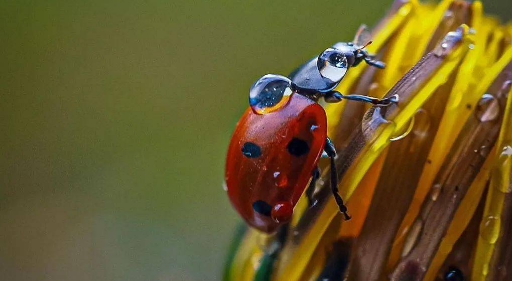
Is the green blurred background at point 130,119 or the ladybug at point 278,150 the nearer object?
the ladybug at point 278,150

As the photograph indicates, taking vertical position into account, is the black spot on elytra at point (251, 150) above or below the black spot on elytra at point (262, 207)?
above

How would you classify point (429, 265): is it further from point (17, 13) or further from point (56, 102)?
point (17, 13)

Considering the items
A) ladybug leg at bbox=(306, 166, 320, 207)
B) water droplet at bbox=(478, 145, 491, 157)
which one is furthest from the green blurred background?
water droplet at bbox=(478, 145, 491, 157)

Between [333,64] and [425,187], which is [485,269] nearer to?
[425,187]

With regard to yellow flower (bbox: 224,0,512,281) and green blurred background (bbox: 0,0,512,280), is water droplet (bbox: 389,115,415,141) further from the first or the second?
green blurred background (bbox: 0,0,512,280)

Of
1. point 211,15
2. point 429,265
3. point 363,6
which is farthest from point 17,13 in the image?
point 429,265

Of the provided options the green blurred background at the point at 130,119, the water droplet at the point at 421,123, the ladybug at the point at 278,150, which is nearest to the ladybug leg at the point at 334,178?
the ladybug at the point at 278,150

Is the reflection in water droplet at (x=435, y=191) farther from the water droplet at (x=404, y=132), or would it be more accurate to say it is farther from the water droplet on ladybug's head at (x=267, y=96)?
the water droplet on ladybug's head at (x=267, y=96)

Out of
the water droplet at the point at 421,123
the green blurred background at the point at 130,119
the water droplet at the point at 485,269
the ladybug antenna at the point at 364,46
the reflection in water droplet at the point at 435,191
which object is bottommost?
the green blurred background at the point at 130,119
